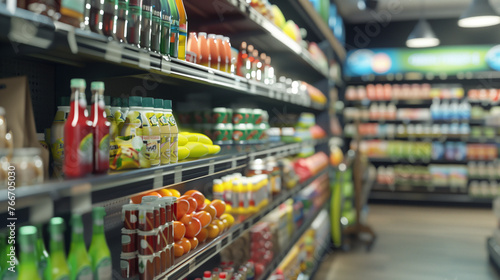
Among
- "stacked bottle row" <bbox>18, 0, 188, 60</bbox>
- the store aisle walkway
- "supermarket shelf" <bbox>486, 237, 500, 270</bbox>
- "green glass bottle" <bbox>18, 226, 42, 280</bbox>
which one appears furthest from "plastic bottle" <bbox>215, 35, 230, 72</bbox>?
"supermarket shelf" <bbox>486, 237, 500, 270</bbox>

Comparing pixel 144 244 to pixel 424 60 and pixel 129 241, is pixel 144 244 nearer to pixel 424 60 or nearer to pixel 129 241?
pixel 129 241

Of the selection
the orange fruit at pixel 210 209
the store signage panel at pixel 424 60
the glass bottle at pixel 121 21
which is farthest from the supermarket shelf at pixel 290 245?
the store signage panel at pixel 424 60

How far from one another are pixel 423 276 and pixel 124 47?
4025 mm

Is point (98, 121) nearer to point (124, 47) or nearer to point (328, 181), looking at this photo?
point (124, 47)

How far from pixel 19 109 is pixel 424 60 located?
8.55m

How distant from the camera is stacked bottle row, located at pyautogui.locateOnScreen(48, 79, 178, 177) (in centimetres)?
101

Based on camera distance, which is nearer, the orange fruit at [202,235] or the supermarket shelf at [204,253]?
the supermarket shelf at [204,253]

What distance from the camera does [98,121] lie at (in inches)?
42.2

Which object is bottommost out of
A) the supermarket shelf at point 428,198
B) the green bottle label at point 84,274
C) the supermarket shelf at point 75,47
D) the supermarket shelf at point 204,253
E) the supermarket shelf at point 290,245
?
the supermarket shelf at point 428,198

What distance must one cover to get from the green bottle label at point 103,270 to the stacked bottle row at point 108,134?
271 millimetres

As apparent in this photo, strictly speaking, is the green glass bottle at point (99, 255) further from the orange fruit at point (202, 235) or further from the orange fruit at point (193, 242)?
the orange fruit at point (202, 235)

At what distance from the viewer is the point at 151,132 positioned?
135cm

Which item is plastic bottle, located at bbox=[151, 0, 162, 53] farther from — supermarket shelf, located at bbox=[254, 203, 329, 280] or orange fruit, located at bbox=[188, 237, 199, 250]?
supermarket shelf, located at bbox=[254, 203, 329, 280]

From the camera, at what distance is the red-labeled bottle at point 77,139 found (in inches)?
39.4
